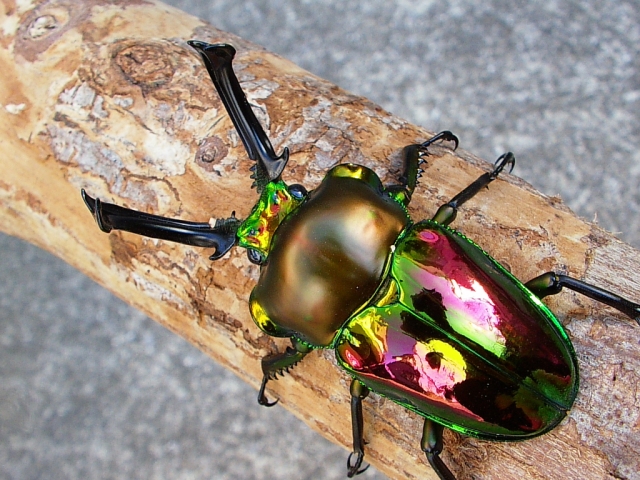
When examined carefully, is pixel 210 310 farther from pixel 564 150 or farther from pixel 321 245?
pixel 564 150

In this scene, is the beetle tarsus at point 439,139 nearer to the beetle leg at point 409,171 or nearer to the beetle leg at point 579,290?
the beetle leg at point 409,171

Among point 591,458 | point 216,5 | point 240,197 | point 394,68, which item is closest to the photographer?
point 591,458

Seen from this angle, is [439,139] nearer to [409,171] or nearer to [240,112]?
[409,171]

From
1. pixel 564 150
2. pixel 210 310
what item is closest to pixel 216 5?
Result: pixel 564 150

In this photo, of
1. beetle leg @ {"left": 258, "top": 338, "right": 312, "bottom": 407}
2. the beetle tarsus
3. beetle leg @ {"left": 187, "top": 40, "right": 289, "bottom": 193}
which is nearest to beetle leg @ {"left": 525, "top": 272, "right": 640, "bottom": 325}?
the beetle tarsus

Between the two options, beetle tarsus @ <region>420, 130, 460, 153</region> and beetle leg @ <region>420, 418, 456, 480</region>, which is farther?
beetle tarsus @ <region>420, 130, 460, 153</region>

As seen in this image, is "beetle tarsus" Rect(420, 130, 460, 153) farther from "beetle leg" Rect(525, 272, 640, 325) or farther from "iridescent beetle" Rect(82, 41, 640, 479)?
"beetle leg" Rect(525, 272, 640, 325)

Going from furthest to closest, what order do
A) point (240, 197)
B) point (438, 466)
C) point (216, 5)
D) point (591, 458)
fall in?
point (216, 5) → point (240, 197) → point (438, 466) → point (591, 458)
